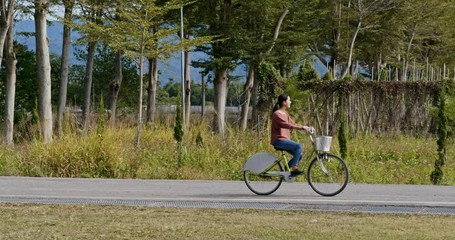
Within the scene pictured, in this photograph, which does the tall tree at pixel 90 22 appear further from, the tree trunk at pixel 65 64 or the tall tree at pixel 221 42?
the tall tree at pixel 221 42

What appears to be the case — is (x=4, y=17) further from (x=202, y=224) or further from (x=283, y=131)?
(x=202, y=224)

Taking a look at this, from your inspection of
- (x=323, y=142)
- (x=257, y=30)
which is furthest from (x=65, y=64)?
(x=323, y=142)

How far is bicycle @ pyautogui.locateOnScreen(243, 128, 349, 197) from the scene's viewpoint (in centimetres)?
1385

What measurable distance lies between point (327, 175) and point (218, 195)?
71.3 inches

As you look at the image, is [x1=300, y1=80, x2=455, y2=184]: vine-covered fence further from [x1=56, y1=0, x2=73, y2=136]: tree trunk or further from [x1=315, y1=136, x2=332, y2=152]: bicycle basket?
[x1=315, y1=136, x2=332, y2=152]: bicycle basket

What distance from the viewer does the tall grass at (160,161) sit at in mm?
17500

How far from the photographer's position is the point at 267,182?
1461 cm

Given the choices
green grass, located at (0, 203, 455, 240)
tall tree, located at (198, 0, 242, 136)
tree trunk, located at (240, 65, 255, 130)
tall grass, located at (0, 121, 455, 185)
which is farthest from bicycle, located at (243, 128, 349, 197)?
tree trunk, located at (240, 65, 255, 130)

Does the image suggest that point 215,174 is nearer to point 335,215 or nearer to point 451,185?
point 451,185

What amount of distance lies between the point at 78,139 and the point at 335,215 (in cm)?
831

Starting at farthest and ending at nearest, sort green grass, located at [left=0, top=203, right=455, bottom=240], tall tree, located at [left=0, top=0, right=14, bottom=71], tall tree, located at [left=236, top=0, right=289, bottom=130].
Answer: tall tree, located at [left=236, top=0, right=289, bottom=130] < tall tree, located at [left=0, top=0, right=14, bottom=71] < green grass, located at [left=0, top=203, right=455, bottom=240]

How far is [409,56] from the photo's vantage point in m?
54.1

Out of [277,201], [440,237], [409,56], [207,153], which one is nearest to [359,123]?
[207,153]

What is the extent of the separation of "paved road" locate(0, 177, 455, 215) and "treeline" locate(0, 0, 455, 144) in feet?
12.9
